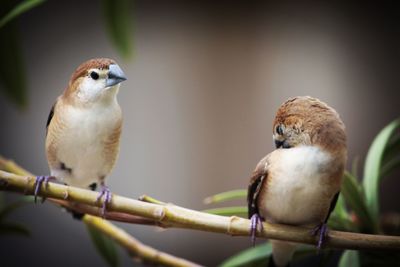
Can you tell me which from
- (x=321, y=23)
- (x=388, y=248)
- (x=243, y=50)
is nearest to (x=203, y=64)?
(x=243, y=50)

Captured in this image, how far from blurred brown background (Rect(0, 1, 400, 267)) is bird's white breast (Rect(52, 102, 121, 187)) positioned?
29 millimetres

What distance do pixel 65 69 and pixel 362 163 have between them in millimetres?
457

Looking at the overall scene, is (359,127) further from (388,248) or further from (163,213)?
(163,213)

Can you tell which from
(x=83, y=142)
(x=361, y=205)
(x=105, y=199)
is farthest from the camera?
(x=361, y=205)

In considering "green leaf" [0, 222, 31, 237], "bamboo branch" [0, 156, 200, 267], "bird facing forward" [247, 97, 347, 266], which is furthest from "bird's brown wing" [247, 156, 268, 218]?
"green leaf" [0, 222, 31, 237]

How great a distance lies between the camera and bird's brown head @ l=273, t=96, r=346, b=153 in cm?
60

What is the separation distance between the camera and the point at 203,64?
2.58 feet

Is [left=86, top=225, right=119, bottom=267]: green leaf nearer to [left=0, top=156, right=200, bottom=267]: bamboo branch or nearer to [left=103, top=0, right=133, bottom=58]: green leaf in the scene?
[left=0, top=156, right=200, bottom=267]: bamboo branch

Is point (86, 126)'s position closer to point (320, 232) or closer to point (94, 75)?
point (94, 75)

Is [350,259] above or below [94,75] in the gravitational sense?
below

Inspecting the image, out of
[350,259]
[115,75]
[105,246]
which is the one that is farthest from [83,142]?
[350,259]

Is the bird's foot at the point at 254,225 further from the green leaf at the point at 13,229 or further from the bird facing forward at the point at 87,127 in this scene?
the green leaf at the point at 13,229

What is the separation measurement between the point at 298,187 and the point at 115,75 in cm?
25

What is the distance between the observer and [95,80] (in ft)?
1.98
